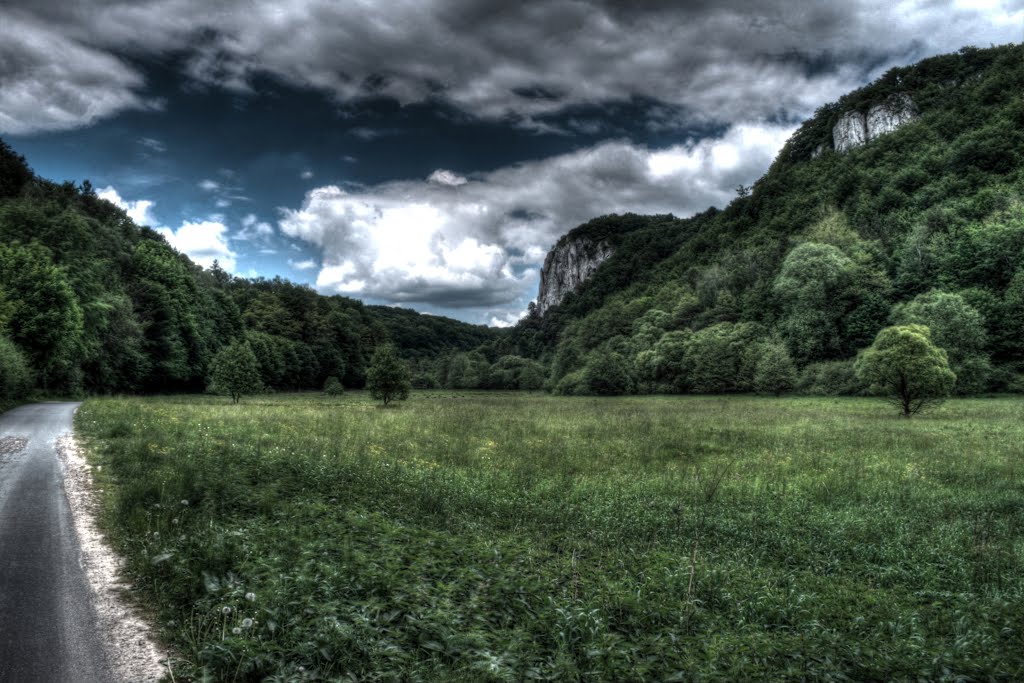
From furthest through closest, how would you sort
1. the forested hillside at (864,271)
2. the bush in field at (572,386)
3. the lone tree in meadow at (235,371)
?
1. the bush in field at (572,386)
2. the forested hillside at (864,271)
3. the lone tree in meadow at (235,371)

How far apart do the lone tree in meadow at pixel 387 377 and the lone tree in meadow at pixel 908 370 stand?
3569 cm

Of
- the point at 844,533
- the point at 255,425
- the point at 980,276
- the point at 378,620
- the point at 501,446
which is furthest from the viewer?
the point at 980,276

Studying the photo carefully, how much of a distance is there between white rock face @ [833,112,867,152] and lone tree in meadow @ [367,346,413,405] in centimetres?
14330

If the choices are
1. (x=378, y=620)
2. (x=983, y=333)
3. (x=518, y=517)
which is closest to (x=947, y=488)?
(x=518, y=517)

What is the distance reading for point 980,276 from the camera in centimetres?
6625

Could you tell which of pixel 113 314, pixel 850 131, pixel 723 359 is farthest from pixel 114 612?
pixel 850 131

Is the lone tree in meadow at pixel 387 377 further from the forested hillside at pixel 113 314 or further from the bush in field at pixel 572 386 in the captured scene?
the bush in field at pixel 572 386

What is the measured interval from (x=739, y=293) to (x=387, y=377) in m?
77.3

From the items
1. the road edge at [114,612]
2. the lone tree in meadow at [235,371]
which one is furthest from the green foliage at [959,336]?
the lone tree in meadow at [235,371]

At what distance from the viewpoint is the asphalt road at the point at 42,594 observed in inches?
178

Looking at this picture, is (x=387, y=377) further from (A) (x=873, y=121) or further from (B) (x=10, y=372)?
(A) (x=873, y=121)

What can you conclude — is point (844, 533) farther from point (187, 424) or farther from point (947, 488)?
point (187, 424)

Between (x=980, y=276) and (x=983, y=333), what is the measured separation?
867 inches

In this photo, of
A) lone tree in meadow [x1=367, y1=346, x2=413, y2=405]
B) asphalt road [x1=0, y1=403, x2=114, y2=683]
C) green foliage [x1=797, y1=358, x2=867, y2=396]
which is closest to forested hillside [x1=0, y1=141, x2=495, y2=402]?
lone tree in meadow [x1=367, y1=346, x2=413, y2=405]
